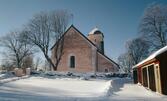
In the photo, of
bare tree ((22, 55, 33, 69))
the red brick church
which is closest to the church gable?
the red brick church

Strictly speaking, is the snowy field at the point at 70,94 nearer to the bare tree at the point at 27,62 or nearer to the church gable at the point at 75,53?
the church gable at the point at 75,53

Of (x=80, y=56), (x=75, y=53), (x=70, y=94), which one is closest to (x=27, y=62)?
(x=75, y=53)

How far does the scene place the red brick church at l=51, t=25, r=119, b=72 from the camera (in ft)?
152

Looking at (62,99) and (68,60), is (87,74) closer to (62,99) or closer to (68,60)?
(68,60)

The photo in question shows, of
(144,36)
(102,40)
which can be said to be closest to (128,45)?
(102,40)

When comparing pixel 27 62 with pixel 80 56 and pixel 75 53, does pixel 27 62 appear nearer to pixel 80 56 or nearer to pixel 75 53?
pixel 75 53

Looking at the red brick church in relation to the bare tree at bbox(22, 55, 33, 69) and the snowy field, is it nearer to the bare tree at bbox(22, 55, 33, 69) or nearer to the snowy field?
the snowy field

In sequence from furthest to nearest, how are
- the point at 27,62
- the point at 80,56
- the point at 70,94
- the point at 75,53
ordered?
the point at 27,62, the point at 75,53, the point at 80,56, the point at 70,94

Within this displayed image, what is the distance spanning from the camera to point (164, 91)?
660 inches

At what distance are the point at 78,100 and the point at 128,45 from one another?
59205 millimetres

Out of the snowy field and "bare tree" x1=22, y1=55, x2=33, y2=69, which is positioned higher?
"bare tree" x1=22, y1=55, x2=33, y2=69

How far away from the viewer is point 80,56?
46906mm

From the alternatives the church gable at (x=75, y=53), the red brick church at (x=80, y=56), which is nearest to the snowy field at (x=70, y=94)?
the red brick church at (x=80, y=56)

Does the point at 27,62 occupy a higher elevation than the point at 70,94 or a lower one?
higher
